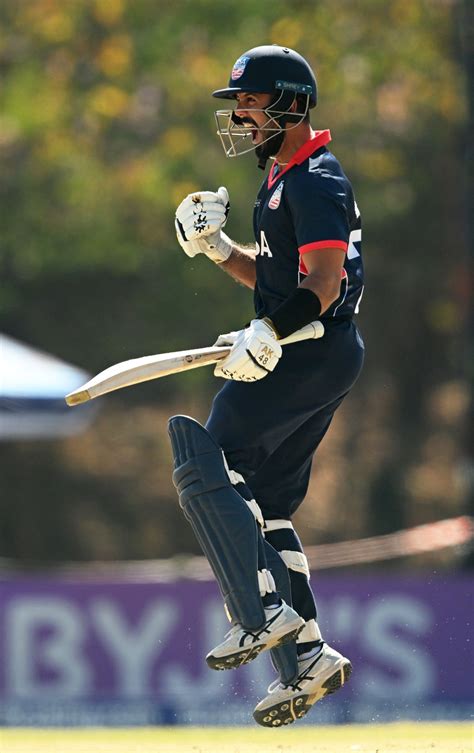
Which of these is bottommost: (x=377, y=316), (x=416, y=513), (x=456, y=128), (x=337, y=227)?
(x=416, y=513)

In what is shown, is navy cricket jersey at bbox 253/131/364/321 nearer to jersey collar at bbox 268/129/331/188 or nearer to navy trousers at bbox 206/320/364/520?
jersey collar at bbox 268/129/331/188

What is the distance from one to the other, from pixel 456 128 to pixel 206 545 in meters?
14.1

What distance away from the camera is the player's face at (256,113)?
18.8ft

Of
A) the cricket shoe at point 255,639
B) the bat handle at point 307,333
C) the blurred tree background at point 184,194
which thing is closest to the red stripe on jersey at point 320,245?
the bat handle at point 307,333

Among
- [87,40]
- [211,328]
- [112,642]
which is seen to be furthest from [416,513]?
[112,642]

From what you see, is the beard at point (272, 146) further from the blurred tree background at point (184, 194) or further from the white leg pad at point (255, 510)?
the blurred tree background at point (184, 194)

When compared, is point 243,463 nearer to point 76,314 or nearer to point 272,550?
point 272,550

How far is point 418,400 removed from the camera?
20484 millimetres

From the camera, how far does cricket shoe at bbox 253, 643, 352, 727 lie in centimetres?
582

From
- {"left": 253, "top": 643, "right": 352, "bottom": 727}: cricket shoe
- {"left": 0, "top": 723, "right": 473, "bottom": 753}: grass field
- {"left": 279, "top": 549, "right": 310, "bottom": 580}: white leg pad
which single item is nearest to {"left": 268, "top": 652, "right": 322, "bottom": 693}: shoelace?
{"left": 253, "top": 643, "right": 352, "bottom": 727}: cricket shoe

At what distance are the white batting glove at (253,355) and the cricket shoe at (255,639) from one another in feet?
2.75

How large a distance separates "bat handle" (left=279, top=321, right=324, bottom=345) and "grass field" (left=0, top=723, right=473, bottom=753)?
74.4 inches

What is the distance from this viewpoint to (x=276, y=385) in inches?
224

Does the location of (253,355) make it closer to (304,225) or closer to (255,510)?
(304,225)
